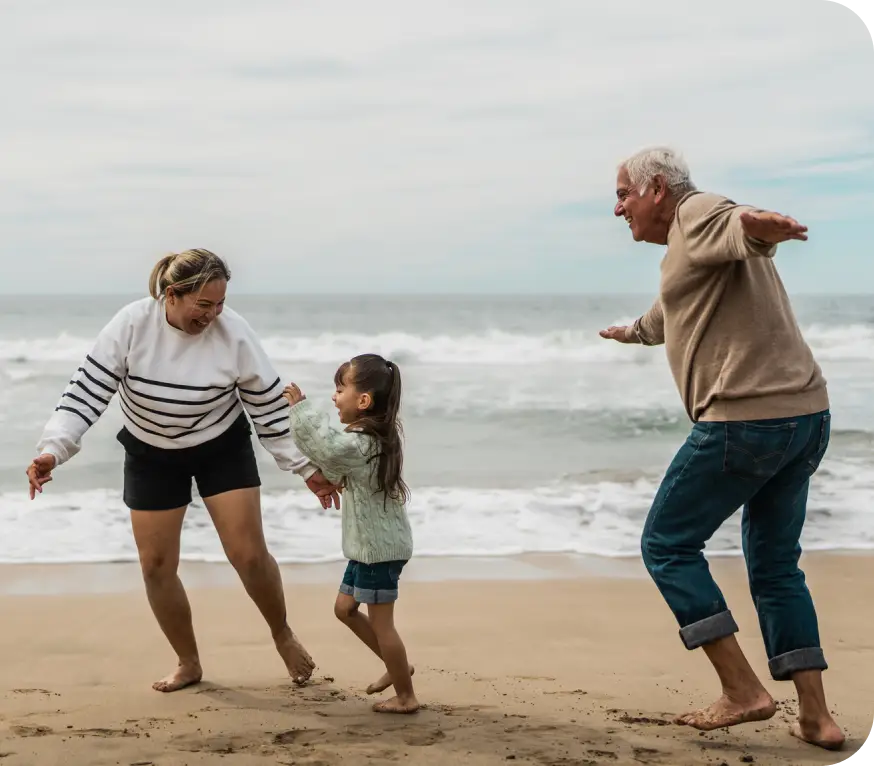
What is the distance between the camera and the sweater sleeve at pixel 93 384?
3.75 metres

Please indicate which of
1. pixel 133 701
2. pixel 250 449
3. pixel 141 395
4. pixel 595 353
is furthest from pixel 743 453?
pixel 595 353

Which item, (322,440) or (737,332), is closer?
(737,332)

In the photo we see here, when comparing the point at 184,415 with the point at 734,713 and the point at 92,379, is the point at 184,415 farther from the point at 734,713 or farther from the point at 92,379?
the point at 734,713

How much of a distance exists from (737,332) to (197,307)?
1.86m

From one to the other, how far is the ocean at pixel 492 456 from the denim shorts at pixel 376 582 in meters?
2.80

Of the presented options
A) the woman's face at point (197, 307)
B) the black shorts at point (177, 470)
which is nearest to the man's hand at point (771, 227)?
the woman's face at point (197, 307)

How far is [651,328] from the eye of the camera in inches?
145

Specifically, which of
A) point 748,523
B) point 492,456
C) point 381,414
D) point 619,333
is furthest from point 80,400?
point 492,456

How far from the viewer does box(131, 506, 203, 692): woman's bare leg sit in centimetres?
392

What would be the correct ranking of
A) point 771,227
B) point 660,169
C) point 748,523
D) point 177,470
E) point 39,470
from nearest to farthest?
point 771,227
point 660,169
point 748,523
point 39,470
point 177,470

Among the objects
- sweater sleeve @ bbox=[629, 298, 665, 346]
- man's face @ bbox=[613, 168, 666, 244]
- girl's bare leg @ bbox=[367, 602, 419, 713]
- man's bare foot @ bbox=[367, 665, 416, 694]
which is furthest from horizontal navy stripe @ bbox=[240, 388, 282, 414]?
man's face @ bbox=[613, 168, 666, 244]

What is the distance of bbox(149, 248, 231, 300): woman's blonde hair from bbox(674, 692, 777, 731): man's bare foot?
223 centimetres

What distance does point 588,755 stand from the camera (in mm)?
3293

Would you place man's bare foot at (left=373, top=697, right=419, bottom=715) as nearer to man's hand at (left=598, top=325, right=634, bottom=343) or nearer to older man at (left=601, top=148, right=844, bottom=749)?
older man at (left=601, top=148, right=844, bottom=749)
